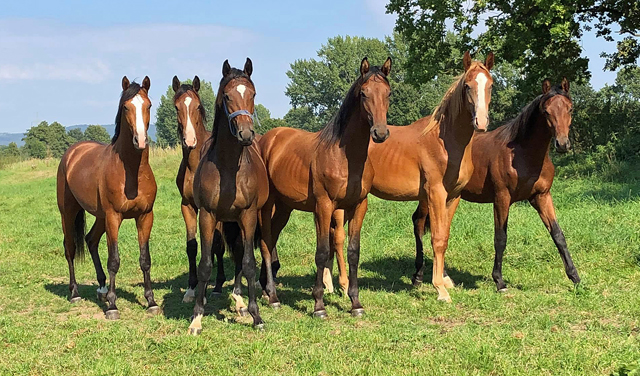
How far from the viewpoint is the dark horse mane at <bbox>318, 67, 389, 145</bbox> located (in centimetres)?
538

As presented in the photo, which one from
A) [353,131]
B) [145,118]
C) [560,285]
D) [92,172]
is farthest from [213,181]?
[560,285]

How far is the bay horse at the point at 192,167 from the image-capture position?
232 inches

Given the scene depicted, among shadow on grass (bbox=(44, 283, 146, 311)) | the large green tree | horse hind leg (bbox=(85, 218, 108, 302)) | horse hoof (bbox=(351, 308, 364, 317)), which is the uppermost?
the large green tree

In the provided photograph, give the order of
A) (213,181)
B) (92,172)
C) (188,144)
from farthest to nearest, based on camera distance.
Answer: (92,172)
(188,144)
(213,181)

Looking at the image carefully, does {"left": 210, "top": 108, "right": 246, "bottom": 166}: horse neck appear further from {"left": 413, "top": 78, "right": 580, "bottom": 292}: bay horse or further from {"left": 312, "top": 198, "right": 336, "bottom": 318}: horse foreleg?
{"left": 413, "top": 78, "right": 580, "bottom": 292}: bay horse

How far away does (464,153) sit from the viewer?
20.5ft

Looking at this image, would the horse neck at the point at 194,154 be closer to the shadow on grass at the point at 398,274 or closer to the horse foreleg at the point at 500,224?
the shadow on grass at the point at 398,274

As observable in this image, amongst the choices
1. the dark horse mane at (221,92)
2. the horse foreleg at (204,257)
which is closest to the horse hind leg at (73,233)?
the horse foreleg at (204,257)

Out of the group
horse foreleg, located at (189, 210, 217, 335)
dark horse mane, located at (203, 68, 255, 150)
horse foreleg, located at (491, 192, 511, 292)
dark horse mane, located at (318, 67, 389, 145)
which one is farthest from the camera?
horse foreleg, located at (491, 192, 511, 292)

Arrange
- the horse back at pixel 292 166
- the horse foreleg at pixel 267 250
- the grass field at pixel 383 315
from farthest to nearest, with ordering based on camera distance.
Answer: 1. the horse foreleg at pixel 267 250
2. the horse back at pixel 292 166
3. the grass field at pixel 383 315

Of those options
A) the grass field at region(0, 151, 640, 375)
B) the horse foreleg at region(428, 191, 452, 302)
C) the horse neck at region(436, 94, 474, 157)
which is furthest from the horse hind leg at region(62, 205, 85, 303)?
the horse neck at region(436, 94, 474, 157)

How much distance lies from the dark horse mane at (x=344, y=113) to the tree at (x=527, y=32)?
1047cm

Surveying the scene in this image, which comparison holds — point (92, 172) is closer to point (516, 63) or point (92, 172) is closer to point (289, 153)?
point (289, 153)

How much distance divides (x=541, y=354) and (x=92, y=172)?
203 inches
